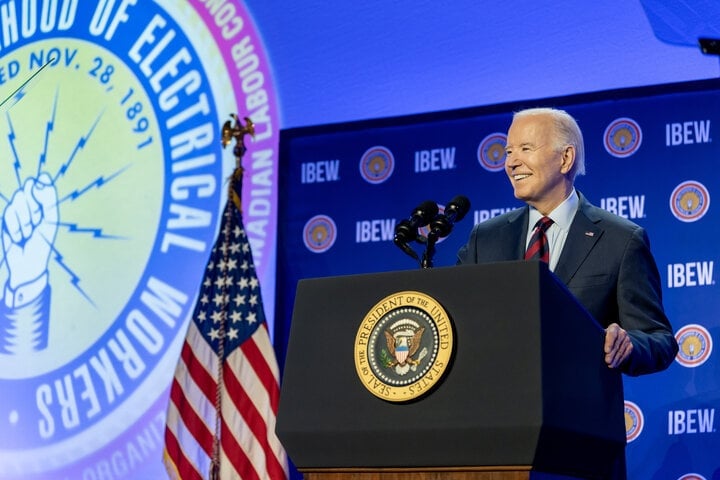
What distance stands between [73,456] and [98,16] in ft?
6.89

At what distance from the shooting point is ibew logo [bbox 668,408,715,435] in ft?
11.4

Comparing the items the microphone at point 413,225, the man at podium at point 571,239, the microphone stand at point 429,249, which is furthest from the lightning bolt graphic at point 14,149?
the microphone stand at point 429,249

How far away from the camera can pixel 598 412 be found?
1.92 m

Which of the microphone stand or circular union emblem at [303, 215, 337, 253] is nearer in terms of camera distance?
the microphone stand

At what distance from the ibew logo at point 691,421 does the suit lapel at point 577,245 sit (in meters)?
1.39

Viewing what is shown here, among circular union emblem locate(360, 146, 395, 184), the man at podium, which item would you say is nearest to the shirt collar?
the man at podium

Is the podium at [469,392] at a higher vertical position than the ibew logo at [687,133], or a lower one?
lower

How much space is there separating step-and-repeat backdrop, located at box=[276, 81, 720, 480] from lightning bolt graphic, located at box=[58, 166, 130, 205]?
91cm

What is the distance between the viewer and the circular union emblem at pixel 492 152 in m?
4.11

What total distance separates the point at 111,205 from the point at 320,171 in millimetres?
1084

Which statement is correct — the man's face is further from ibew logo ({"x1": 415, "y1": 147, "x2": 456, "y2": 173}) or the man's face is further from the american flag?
the american flag

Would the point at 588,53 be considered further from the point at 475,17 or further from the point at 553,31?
the point at 475,17

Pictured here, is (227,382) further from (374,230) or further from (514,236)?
(514,236)

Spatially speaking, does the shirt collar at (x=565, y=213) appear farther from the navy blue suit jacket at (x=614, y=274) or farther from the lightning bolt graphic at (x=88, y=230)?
the lightning bolt graphic at (x=88, y=230)
